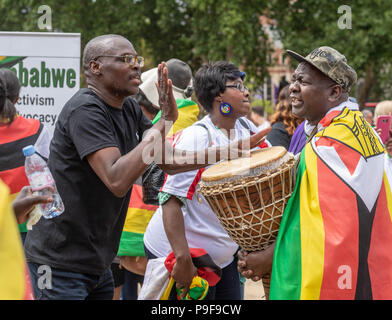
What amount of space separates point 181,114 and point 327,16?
16.6 m

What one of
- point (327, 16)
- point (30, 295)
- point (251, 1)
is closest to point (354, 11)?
point (327, 16)

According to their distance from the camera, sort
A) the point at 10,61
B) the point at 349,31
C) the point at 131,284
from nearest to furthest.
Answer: the point at 131,284 < the point at 10,61 < the point at 349,31

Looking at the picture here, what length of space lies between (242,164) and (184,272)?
97cm

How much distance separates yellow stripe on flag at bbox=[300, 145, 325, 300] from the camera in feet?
9.43

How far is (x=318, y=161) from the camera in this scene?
9.93 ft

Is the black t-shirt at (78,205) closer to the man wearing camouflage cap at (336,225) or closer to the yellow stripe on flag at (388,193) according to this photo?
the man wearing camouflage cap at (336,225)

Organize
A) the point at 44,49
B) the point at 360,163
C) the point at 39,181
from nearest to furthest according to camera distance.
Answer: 1. the point at 39,181
2. the point at 360,163
3. the point at 44,49

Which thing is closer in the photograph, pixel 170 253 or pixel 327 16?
pixel 170 253

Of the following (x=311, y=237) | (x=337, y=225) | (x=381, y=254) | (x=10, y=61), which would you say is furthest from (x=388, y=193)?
(x=10, y=61)

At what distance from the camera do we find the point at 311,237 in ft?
9.58

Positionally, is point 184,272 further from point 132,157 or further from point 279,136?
point 279,136

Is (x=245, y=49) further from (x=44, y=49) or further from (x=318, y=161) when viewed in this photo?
(x=318, y=161)

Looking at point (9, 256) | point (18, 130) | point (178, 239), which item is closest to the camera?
point (9, 256)

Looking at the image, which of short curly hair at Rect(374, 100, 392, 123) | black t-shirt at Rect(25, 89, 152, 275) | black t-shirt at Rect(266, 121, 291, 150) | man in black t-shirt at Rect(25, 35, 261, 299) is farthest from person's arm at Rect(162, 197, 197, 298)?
short curly hair at Rect(374, 100, 392, 123)
